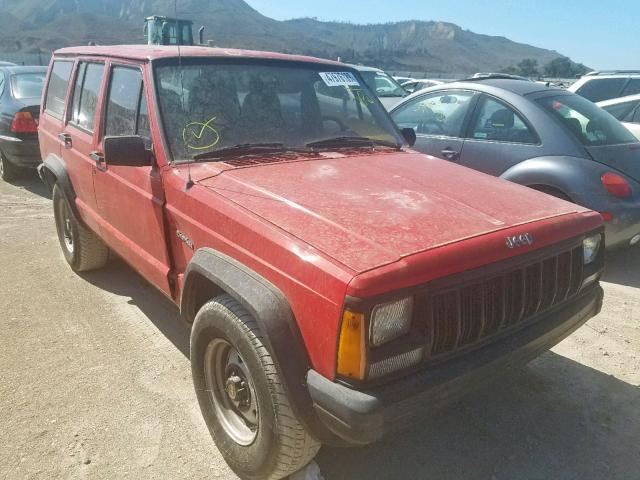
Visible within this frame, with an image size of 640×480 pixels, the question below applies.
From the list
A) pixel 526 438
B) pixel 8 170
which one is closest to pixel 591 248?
pixel 526 438

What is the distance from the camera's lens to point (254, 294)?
6.67 feet

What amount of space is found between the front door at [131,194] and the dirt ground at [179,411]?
62 centimetres

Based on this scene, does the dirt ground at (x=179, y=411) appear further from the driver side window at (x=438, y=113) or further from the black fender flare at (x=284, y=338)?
the driver side window at (x=438, y=113)

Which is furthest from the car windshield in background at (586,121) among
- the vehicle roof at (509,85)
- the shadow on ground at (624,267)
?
the shadow on ground at (624,267)

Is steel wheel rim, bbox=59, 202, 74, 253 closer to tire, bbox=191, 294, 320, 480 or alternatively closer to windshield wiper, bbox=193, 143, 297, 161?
windshield wiper, bbox=193, 143, 297, 161

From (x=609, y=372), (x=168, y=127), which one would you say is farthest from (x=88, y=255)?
(x=609, y=372)

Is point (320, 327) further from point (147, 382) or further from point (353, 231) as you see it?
point (147, 382)

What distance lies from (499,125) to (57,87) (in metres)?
4.13

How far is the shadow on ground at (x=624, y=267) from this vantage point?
4.62m

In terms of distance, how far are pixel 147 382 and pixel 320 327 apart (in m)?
1.69

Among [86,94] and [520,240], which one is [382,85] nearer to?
[86,94]

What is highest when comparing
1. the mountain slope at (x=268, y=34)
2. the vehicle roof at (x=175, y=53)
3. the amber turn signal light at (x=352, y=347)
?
the mountain slope at (x=268, y=34)

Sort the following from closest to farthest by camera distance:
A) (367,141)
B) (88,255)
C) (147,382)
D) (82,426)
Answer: (82,426), (147,382), (367,141), (88,255)

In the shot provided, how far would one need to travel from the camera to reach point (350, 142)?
3.34 m
